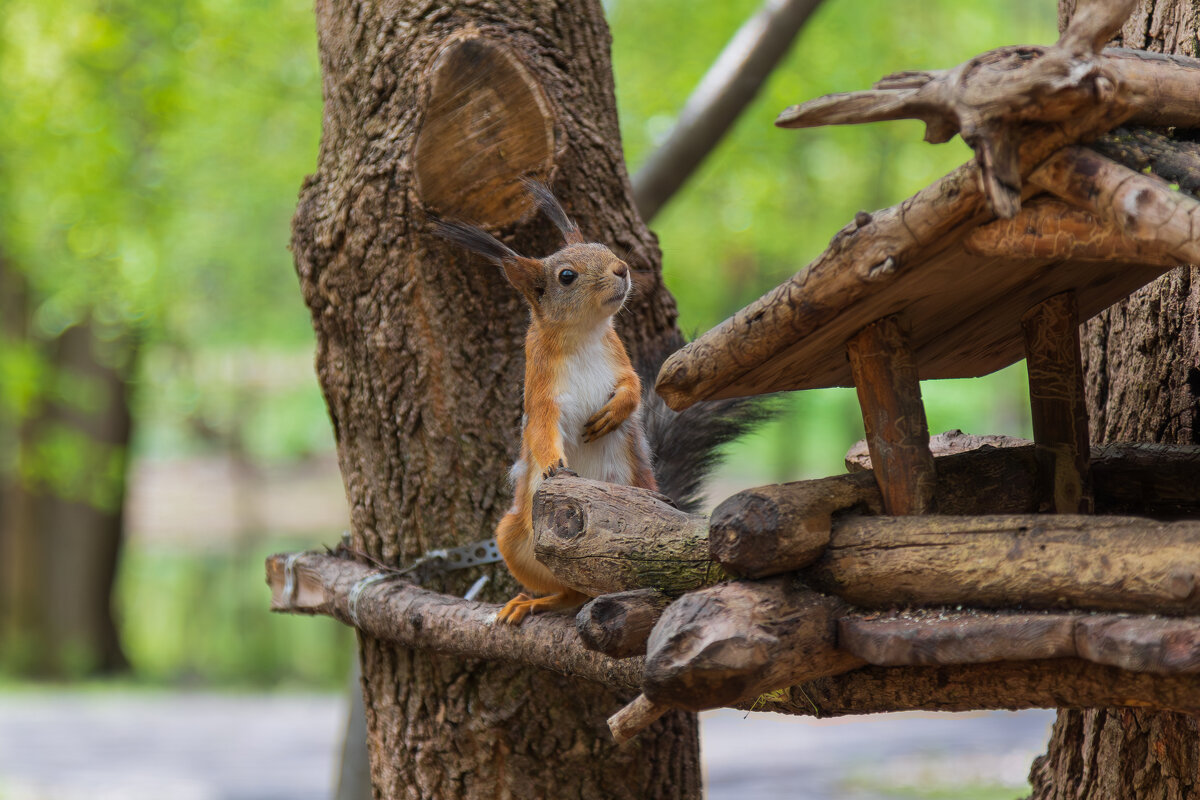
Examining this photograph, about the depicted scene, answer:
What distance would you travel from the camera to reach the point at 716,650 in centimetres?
137

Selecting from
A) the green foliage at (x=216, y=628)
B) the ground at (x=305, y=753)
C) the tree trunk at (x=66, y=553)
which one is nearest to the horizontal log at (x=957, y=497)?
the ground at (x=305, y=753)

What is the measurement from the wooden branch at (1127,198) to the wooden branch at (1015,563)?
0.34m

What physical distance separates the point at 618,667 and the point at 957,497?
63 centimetres

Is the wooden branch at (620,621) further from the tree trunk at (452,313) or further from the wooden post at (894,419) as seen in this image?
the tree trunk at (452,313)

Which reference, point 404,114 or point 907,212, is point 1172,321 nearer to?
point 907,212

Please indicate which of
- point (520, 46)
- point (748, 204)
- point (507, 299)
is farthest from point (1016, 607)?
point (748, 204)

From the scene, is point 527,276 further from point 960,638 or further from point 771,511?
point 960,638

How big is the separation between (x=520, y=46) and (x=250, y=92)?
4.17 m

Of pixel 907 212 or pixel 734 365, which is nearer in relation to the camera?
pixel 907 212

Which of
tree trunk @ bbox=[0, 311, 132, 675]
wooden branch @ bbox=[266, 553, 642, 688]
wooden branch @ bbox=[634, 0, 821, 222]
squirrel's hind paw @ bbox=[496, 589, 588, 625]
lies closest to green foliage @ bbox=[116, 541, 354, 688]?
tree trunk @ bbox=[0, 311, 132, 675]

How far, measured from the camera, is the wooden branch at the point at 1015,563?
4.25 feet

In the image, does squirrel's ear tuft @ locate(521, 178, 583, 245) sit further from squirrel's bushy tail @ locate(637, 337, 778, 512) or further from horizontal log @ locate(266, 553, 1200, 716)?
horizontal log @ locate(266, 553, 1200, 716)

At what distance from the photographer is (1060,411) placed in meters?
1.81

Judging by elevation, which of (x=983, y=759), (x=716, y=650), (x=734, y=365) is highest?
(x=734, y=365)
